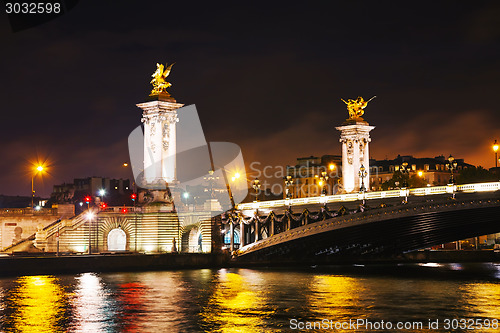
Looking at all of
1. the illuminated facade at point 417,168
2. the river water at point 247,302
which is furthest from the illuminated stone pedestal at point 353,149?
the illuminated facade at point 417,168

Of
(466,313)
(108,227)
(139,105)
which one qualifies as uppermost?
(139,105)

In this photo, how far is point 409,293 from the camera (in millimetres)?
55375

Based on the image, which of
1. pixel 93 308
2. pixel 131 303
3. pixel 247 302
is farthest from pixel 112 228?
pixel 93 308

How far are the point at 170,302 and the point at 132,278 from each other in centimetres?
2043

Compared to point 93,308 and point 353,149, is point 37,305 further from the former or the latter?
point 353,149

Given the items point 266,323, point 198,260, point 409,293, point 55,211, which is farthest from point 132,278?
point 55,211

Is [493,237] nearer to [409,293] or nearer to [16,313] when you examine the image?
[409,293]

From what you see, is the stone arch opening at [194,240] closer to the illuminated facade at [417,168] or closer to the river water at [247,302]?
the river water at [247,302]

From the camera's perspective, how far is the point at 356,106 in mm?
103188

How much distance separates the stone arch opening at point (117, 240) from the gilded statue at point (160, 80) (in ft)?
52.2

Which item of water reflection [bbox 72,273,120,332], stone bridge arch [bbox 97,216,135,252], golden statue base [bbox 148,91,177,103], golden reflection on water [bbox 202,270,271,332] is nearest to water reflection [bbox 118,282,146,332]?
water reflection [bbox 72,273,120,332]

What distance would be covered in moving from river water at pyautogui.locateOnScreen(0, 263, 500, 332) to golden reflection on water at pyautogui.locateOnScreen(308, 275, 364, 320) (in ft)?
0.17

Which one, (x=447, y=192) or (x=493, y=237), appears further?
(x=493, y=237)

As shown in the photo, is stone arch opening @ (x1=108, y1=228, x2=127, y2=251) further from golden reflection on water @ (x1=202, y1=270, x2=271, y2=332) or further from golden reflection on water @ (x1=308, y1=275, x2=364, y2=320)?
golden reflection on water @ (x1=202, y1=270, x2=271, y2=332)
